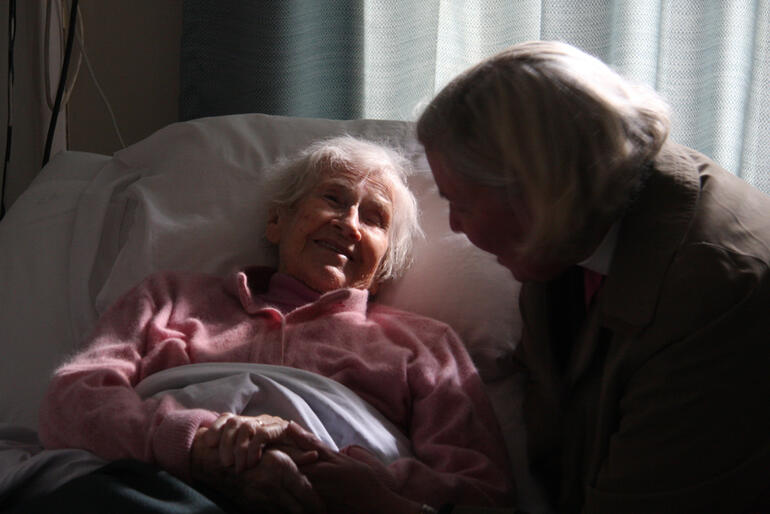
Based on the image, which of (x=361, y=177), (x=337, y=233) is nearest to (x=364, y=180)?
(x=361, y=177)

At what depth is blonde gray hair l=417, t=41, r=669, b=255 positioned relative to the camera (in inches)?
41.4

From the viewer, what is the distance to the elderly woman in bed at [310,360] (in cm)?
125

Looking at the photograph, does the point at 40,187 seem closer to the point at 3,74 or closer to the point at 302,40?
the point at 3,74

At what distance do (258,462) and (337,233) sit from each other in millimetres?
525

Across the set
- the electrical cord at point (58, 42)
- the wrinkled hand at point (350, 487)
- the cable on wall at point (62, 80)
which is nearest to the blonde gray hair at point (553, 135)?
the wrinkled hand at point (350, 487)

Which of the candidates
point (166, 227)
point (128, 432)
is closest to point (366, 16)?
point (166, 227)

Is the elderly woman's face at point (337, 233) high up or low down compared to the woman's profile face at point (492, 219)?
down

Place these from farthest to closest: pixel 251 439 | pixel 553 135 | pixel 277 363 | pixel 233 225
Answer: pixel 233 225, pixel 277 363, pixel 251 439, pixel 553 135

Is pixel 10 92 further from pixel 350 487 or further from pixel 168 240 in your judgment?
pixel 350 487

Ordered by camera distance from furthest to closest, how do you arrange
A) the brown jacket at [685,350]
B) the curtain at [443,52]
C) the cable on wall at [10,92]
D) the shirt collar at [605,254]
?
the cable on wall at [10,92] < the curtain at [443,52] < the shirt collar at [605,254] < the brown jacket at [685,350]

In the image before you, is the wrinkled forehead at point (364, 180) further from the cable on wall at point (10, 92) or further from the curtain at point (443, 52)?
the cable on wall at point (10, 92)

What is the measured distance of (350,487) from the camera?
1.22m

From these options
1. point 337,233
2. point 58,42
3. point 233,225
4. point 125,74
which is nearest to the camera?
point 337,233

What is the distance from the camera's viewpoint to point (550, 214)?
107 cm
